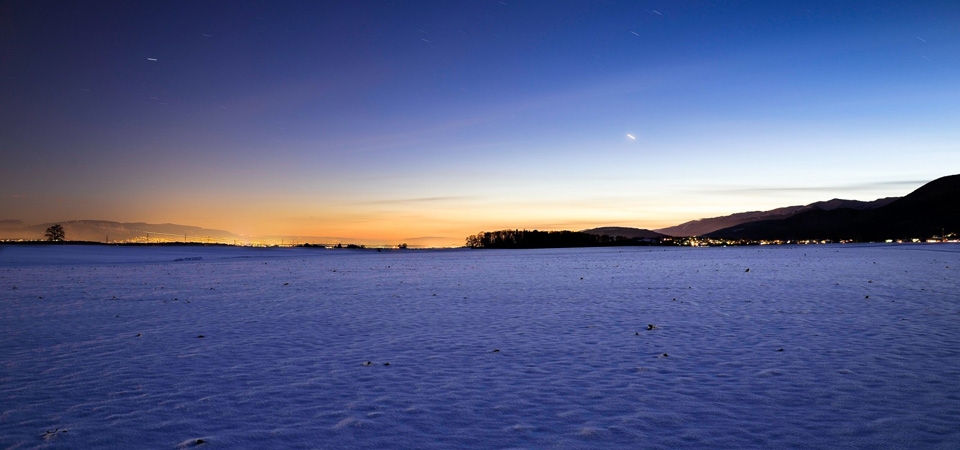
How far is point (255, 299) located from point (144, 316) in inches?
191

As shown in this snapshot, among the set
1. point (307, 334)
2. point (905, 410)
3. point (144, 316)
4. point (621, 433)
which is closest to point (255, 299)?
point (144, 316)

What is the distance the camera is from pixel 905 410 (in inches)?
254

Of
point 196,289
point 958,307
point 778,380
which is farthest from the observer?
point 196,289

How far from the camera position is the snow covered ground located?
5.85 meters

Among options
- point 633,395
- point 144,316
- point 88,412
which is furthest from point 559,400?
point 144,316

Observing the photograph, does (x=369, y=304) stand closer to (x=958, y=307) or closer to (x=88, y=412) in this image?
(x=88, y=412)

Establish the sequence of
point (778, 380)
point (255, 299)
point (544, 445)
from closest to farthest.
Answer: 1. point (544, 445)
2. point (778, 380)
3. point (255, 299)

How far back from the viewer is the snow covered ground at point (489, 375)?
585cm

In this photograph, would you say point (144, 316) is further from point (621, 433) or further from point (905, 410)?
point (905, 410)

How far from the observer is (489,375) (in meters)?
8.41

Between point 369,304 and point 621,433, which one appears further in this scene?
point 369,304

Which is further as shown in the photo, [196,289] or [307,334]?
[196,289]

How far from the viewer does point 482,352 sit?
33.5ft

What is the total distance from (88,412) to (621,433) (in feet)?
22.3
